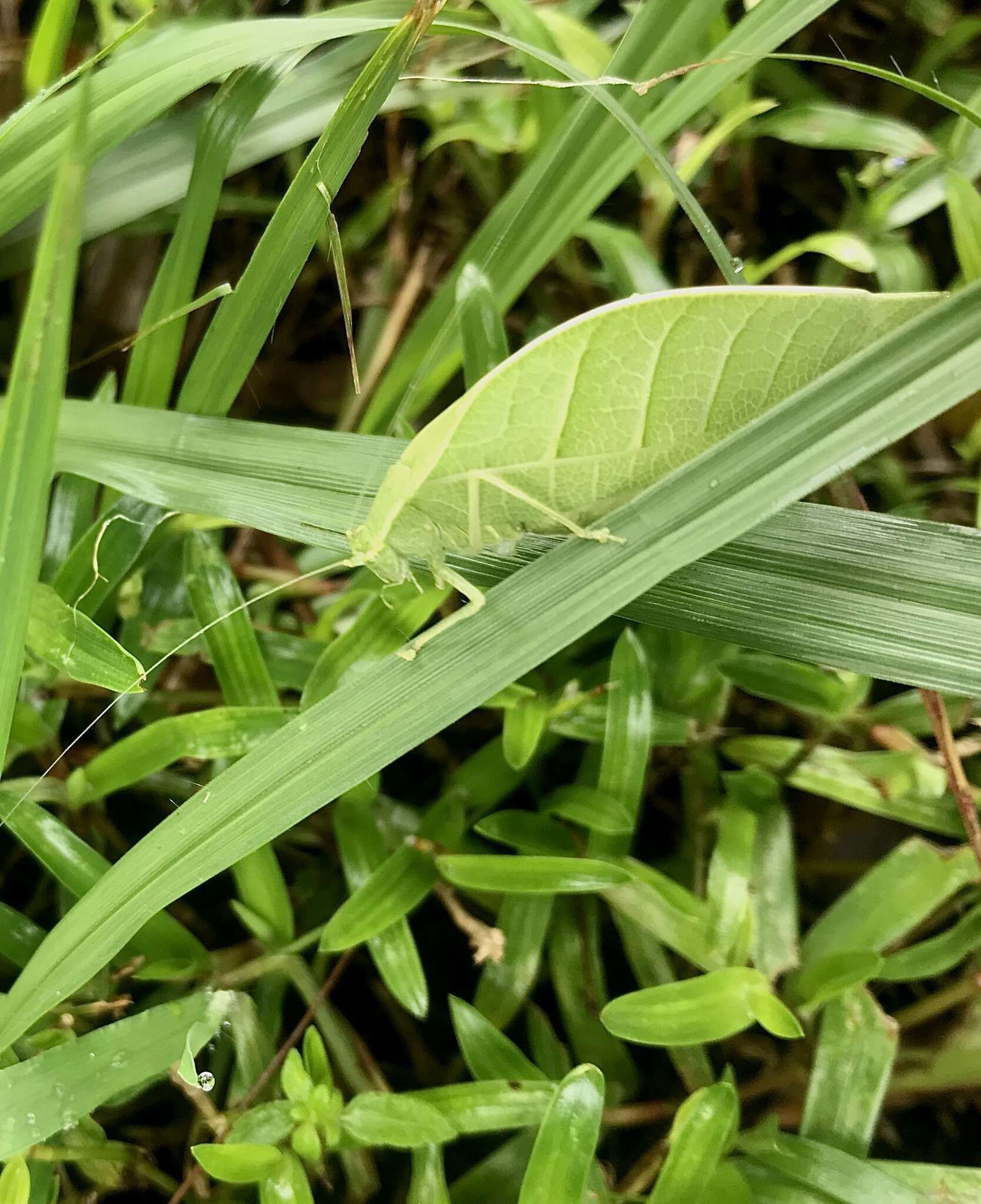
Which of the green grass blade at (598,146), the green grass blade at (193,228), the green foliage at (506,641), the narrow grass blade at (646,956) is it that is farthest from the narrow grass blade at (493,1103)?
the green grass blade at (193,228)

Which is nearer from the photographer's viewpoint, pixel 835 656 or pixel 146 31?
pixel 835 656

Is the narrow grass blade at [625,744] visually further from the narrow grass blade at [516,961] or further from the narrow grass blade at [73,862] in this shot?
the narrow grass blade at [73,862]

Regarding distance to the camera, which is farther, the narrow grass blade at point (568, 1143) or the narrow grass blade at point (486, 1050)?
the narrow grass blade at point (486, 1050)

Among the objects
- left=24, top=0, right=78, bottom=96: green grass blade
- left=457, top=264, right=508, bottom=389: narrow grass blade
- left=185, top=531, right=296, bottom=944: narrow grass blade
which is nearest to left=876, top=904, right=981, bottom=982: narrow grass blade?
left=185, top=531, right=296, bottom=944: narrow grass blade

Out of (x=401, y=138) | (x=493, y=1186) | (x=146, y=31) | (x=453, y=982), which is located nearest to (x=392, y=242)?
(x=401, y=138)

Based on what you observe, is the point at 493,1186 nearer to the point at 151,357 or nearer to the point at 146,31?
the point at 151,357

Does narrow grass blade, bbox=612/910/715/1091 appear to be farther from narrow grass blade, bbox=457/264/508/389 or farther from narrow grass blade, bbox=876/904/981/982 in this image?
narrow grass blade, bbox=457/264/508/389

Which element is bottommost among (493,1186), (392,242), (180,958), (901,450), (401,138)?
(493,1186)
